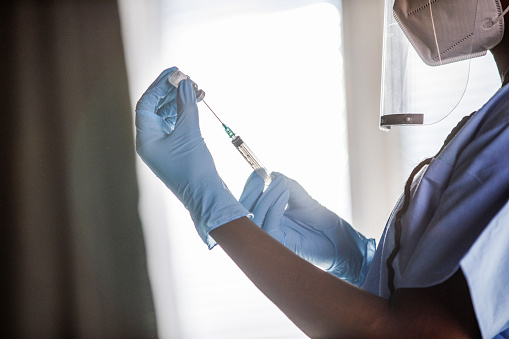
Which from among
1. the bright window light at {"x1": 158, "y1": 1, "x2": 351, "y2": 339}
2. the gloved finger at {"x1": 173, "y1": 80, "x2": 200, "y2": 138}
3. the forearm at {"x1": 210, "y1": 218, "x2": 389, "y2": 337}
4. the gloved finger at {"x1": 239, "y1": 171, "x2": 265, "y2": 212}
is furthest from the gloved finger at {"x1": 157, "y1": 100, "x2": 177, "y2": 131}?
the bright window light at {"x1": 158, "y1": 1, "x2": 351, "y2": 339}

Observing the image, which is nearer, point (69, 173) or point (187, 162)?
point (187, 162)

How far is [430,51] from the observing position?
78 cm

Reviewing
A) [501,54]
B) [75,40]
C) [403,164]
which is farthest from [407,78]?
[75,40]

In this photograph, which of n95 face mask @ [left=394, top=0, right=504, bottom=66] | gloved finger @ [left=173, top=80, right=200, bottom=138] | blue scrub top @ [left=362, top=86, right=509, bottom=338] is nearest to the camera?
blue scrub top @ [left=362, top=86, right=509, bottom=338]

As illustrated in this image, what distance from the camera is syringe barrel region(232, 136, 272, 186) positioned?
0.92m

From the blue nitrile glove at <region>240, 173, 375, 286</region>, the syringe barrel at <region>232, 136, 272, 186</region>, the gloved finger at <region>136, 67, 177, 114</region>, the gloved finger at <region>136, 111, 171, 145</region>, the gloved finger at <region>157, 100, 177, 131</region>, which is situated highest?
the gloved finger at <region>136, 67, 177, 114</region>

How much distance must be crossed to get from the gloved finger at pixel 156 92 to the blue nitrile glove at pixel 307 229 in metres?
0.31

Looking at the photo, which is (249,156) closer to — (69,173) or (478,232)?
(478,232)

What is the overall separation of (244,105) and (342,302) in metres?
1.34

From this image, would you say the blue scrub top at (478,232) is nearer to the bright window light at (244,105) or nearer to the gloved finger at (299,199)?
the gloved finger at (299,199)

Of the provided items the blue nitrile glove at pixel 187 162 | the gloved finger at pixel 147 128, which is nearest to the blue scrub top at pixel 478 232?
the blue nitrile glove at pixel 187 162

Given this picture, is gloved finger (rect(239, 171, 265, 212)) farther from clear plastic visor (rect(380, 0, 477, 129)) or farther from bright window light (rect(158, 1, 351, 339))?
bright window light (rect(158, 1, 351, 339))

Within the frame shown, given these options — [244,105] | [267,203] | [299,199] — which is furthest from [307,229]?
[244,105]

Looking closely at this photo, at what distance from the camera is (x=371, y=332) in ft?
1.55
